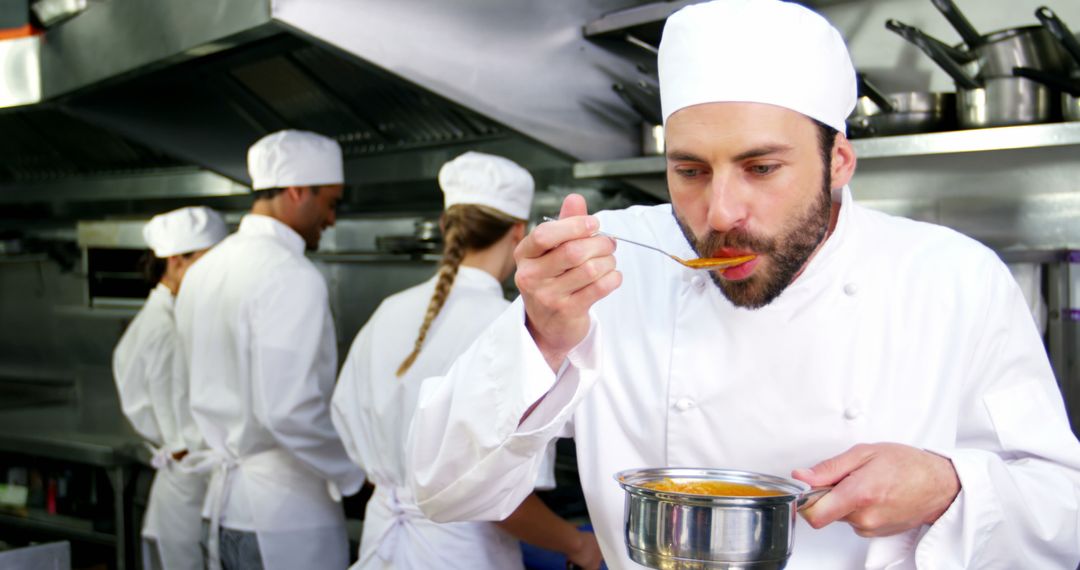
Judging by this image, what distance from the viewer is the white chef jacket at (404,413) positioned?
7.89 feet

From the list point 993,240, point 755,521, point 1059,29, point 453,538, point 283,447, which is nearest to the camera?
point 755,521

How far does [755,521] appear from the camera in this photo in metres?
1.05

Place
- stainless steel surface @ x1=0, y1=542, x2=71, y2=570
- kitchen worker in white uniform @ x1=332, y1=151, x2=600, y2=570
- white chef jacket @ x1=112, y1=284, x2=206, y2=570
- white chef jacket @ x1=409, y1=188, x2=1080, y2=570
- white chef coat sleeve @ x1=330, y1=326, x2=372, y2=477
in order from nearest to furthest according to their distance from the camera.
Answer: white chef jacket @ x1=409, y1=188, x2=1080, y2=570, stainless steel surface @ x1=0, y1=542, x2=71, y2=570, kitchen worker in white uniform @ x1=332, y1=151, x2=600, y2=570, white chef coat sleeve @ x1=330, y1=326, x2=372, y2=477, white chef jacket @ x1=112, y1=284, x2=206, y2=570

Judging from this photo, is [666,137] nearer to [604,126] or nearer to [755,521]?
[755,521]

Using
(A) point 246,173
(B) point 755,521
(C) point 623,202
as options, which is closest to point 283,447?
(C) point 623,202

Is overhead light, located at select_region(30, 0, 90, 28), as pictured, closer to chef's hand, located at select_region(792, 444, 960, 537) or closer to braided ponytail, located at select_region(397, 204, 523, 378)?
braided ponytail, located at select_region(397, 204, 523, 378)

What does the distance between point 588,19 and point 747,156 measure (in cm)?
195

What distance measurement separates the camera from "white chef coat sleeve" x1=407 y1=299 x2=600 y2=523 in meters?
1.26

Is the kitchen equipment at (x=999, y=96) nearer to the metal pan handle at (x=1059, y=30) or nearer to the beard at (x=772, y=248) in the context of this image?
the metal pan handle at (x=1059, y=30)

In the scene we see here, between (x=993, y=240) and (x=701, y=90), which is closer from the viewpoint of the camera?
(x=701, y=90)

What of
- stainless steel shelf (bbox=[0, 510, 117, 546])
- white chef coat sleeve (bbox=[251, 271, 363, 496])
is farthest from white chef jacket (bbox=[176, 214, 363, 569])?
stainless steel shelf (bbox=[0, 510, 117, 546])

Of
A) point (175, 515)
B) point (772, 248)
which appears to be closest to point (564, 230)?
point (772, 248)

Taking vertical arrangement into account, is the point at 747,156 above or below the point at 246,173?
below

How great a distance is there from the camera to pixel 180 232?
4398 mm
